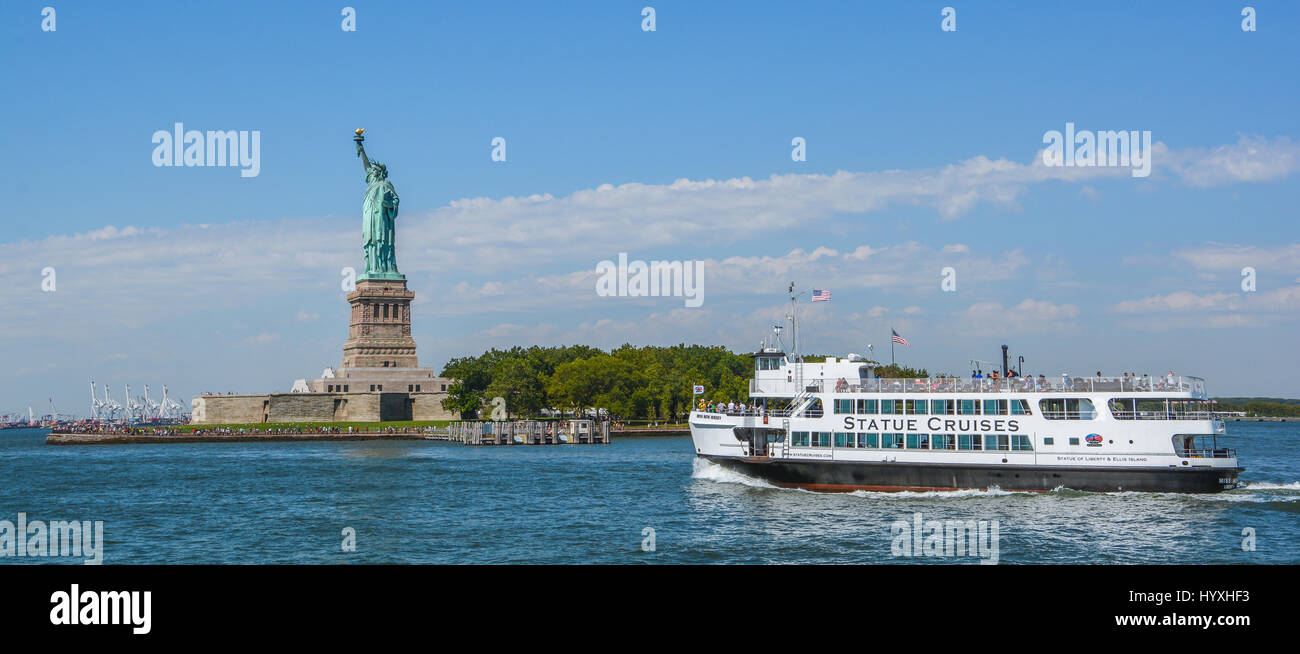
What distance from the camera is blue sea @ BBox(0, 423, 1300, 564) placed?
34062 mm

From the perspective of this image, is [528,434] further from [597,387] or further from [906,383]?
[906,383]

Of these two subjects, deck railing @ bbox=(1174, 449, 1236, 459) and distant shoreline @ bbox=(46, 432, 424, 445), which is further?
distant shoreline @ bbox=(46, 432, 424, 445)

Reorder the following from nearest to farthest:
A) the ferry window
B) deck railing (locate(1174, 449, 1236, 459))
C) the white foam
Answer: deck railing (locate(1174, 449, 1236, 459)) → the ferry window → the white foam

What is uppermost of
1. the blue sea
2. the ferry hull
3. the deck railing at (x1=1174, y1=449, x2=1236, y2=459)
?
the deck railing at (x1=1174, y1=449, x2=1236, y2=459)

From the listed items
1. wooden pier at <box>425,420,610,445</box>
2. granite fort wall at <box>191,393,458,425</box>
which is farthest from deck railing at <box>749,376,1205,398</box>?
granite fort wall at <box>191,393,458,425</box>

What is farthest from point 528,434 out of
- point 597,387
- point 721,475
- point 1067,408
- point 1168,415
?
point 1168,415

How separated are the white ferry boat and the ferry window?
0.05m

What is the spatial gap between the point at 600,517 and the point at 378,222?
365ft

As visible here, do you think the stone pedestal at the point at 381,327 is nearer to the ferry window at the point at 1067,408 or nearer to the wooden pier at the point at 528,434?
the wooden pier at the point at 528,434

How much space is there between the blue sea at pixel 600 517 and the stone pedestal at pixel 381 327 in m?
72.6

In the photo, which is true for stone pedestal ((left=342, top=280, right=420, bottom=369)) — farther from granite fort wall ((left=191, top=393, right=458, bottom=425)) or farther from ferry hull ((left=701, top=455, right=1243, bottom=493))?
ferry hull ((left=701, top=455, right=1243, bottom=493))

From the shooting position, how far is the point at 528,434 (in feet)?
381
